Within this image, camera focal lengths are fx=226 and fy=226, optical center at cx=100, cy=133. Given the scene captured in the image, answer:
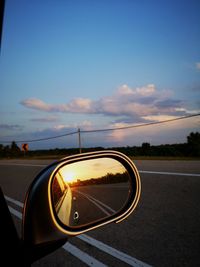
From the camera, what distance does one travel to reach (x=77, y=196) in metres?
1.26

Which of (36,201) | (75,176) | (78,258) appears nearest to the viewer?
(36,201)

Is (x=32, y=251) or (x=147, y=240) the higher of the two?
(x=32, y=251)

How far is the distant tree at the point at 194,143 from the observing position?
31.5 m

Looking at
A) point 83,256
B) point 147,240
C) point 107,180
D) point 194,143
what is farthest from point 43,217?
point 194,143

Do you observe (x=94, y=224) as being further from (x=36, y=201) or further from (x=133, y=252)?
(x=133, y=252)

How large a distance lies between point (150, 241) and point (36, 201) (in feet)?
8.90

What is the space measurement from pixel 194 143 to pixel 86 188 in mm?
33737

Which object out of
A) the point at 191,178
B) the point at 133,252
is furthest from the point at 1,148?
the point at 133,252

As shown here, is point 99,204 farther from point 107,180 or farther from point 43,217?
point 43,217

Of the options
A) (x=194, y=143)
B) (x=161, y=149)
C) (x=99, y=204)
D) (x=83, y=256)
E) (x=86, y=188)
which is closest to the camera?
(x=86, y=188)

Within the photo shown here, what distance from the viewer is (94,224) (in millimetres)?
1224

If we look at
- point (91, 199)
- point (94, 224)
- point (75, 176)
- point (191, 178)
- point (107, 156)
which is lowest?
point (191, 178)

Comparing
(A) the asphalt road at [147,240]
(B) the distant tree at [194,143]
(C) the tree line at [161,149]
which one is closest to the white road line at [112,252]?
(A) the asphalt road at [147,240]

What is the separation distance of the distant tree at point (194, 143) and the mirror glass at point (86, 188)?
3190cm
